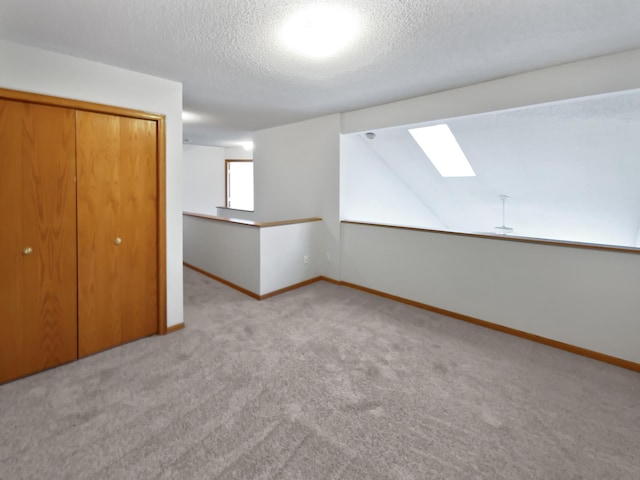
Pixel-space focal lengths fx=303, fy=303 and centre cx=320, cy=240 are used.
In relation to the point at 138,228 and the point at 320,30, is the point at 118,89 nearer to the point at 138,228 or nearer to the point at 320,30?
the point at 138,228

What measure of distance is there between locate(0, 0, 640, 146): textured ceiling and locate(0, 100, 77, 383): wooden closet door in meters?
0.57

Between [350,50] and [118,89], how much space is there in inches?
72.5

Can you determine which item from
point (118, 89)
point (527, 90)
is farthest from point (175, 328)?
point (527, 90)

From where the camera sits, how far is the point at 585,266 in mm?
2488

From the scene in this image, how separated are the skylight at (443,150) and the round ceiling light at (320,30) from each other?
2365mm

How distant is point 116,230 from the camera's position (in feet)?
8.18

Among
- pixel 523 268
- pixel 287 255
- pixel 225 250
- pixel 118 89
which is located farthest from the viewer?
pixel 225 250

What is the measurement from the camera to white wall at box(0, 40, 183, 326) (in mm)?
1998

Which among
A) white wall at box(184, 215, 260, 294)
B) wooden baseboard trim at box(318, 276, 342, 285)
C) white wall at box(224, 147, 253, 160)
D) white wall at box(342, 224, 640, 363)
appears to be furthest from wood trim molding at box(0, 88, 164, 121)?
white wall at box(224, 147, 253, 160)

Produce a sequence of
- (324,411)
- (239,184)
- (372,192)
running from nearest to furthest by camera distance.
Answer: (324,411) < (372,192) < (239,184)

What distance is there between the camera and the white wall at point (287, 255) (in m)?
3.66

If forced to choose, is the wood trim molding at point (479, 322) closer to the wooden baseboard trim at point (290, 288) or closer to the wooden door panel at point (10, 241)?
the wooden baseboard trim at point (290, 288)

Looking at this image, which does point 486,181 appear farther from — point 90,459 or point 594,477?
point 90,459

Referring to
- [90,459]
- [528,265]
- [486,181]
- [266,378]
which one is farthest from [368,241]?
[90,459]
